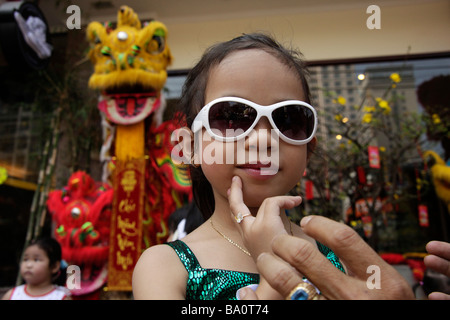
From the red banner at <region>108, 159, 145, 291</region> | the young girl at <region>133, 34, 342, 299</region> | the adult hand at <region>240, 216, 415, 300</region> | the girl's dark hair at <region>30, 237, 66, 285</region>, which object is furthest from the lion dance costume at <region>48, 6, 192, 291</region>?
the adult hand at <region>240, 216, 415, 300</region>

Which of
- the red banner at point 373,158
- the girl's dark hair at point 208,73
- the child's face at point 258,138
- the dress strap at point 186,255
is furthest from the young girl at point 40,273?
the red banner at point 373,158

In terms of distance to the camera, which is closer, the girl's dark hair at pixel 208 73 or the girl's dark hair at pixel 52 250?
the girl's dark hair at pixel 208 73

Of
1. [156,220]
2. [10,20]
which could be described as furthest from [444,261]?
[10,20]

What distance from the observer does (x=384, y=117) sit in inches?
129

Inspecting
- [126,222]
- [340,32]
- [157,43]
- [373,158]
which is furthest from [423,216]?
[157,43]

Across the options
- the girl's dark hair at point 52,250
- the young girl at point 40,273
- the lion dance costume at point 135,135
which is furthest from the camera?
the lion dance costume at point 135,135

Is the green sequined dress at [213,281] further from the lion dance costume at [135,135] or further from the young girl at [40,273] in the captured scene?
the lion dance costume at [135,135]

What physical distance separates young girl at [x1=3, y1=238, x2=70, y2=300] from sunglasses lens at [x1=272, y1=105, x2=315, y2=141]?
1.86m

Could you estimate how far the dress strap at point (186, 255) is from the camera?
0.66 meters

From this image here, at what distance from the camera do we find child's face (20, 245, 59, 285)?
2.05 metres

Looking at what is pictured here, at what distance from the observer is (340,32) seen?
3.34m

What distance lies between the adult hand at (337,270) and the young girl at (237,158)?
15cm

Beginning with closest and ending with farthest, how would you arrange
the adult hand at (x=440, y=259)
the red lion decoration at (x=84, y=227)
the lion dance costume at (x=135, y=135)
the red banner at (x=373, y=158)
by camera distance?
the adult hand at (x=440, y=259) < the red lion decoration at (x=84, y=227) < the lion dance costume at (x=135, y=135) < the red banner at (x=373, y=158)

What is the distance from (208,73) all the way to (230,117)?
7.1 inches
